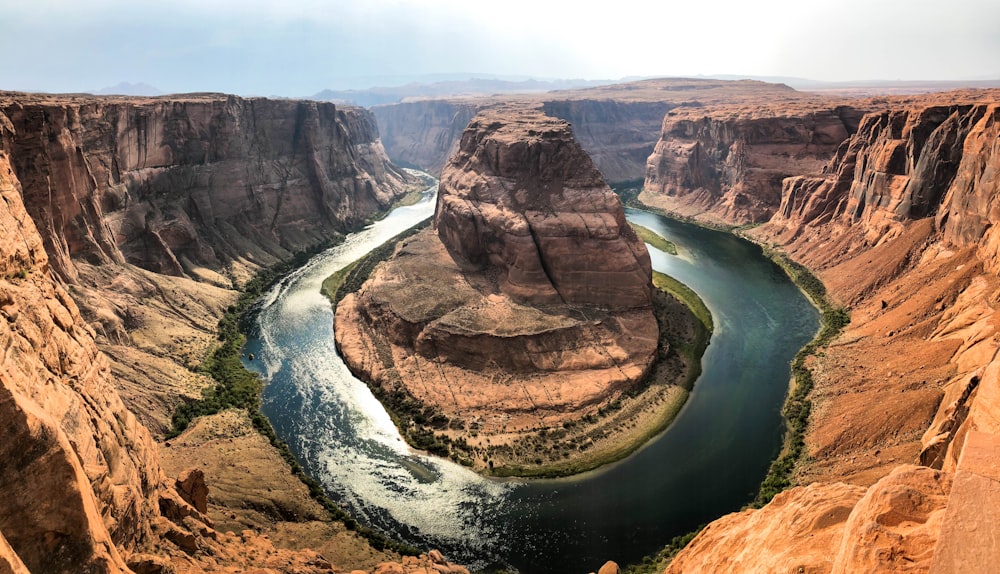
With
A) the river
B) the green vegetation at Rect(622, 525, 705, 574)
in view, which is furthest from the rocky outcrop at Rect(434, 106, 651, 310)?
the green vegetation at Rect(622, 525, 705, 574)

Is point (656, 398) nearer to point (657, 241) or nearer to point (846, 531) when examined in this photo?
point (846, 531)

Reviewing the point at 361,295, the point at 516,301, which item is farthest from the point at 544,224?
the point at 361,295

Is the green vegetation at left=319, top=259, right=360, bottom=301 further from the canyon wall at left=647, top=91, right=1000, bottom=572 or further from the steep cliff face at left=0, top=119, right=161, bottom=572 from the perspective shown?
the canyon wall at left=647, top=91, right=1000, bottom=572

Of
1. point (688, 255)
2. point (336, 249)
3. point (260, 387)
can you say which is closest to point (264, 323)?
point (260, 387)

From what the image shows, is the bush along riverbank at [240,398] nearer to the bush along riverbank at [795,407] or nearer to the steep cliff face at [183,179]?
the steep cliff face at [183,179]

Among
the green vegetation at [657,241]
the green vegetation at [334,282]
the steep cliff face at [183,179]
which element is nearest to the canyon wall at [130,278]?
the steep cliff face at [183,179]
